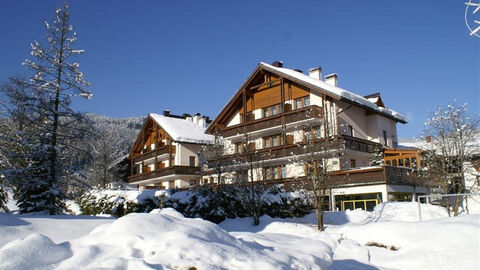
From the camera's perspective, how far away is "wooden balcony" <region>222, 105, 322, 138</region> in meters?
29.3

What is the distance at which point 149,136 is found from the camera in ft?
166

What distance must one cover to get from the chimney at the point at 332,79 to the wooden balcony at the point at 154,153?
57.8 feet

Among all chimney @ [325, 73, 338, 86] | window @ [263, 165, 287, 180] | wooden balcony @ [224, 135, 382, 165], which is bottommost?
window @ [263, 165, 287, 180]

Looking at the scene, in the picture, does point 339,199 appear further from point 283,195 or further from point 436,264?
point 436,264

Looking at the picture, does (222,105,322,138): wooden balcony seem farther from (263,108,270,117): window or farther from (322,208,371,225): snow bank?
(322,208,371,225): snow bank

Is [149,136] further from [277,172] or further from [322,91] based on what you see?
[322,91]

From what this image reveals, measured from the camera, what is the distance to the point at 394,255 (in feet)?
39.1

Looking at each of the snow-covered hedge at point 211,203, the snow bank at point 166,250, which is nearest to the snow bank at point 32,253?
the snow bank at point 166,250

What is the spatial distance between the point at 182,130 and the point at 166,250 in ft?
131

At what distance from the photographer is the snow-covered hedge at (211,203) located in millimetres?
20625

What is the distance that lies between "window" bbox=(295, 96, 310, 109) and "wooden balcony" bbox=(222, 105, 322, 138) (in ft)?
6.63

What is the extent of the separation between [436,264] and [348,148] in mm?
17246

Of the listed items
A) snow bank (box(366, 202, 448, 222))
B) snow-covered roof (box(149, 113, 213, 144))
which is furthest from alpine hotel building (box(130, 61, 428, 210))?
snow-covered roof (box(149, 113, 213, 144))

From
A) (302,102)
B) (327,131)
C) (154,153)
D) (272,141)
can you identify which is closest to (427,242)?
(327,131)
